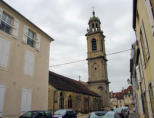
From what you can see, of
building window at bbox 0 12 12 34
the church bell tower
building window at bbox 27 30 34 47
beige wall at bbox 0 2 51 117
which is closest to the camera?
beige wall at bbox 0 2 51 117

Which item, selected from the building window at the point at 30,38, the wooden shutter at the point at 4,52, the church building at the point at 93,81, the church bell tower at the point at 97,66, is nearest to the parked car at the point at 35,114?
the wooden shutter at the point at 4,52

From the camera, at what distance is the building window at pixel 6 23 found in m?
12.6

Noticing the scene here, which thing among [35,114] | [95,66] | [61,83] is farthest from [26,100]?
Answer: [95,66]

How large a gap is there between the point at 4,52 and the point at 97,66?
33500 mm

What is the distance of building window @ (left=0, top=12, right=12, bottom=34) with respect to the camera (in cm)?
1263

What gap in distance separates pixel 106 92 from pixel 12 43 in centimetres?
3493

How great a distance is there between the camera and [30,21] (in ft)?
50.9

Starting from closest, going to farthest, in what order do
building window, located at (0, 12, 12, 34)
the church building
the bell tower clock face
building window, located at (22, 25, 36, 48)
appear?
building window, located at (0, 12, 12, 34) → building window, located at (22, 25, 36, 48) → the church building → the bell tower clock face

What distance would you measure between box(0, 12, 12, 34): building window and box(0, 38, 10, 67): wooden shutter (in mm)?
A: 1125

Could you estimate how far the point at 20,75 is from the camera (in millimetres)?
13578

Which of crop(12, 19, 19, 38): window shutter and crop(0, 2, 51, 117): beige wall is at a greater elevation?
crop(12, 19, 19, 38): window shutter

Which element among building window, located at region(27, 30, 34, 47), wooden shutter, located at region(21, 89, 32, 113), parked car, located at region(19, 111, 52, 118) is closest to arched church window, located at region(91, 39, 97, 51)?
building window, located at region(27, 30, 34, 47)

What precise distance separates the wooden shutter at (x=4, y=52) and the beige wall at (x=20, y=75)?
0.30 m

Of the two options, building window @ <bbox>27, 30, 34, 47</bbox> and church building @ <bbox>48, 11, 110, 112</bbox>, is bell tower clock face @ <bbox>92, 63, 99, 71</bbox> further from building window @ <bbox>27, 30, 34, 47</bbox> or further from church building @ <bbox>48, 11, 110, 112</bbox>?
building window @ <bbox>27, 30, 34, 47</bbox>
